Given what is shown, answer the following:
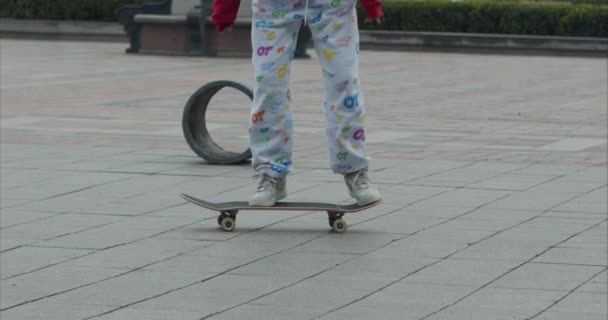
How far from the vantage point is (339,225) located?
7.05 meters

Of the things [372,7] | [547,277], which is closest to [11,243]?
[372,7]

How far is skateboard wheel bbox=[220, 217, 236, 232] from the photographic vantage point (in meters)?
7.06

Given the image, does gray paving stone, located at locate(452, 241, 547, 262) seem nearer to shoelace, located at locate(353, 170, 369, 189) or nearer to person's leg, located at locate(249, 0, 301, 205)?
shoelace, located at locate(353, 170, 369, 189)

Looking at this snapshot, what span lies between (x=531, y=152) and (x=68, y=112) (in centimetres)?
483

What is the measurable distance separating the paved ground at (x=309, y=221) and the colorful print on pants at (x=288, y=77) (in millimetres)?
402

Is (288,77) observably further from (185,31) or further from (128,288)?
(185,31)

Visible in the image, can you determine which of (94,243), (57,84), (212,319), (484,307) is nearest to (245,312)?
(212,319)

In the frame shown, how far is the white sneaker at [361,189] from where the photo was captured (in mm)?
7078

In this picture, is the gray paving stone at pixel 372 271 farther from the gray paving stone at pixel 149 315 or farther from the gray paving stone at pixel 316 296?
the gray paving stone at pixel 149 315

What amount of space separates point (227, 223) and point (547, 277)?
1.76 meters

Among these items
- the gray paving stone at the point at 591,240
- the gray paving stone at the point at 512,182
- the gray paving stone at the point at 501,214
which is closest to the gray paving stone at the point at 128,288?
the gray paving stone at the point at 591,240

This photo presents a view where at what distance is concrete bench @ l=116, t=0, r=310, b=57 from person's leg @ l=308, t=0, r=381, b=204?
16114 millimetres

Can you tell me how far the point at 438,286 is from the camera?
5.74 m

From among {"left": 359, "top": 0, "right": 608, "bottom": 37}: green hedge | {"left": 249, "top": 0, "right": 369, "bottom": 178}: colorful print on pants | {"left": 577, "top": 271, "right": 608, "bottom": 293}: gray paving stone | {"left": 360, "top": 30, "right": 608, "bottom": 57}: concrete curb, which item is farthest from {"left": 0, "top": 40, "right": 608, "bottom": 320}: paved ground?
{"left": 359, "top": 0, "right": 608, "bottom": 37}: green hedge
